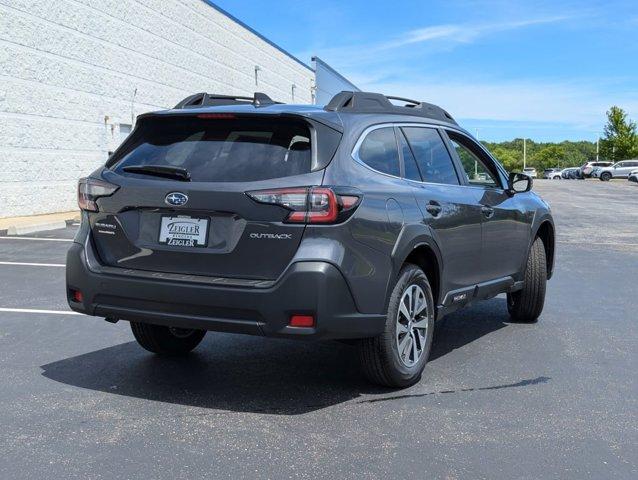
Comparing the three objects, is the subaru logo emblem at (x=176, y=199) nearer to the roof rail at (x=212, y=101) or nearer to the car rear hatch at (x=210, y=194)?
the car rear hatch at (x=210, y=194)

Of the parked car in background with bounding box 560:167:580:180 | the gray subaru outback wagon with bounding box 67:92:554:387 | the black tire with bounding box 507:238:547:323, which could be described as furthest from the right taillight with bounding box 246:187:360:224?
the parked car in background with bounding box 560:167:580:180

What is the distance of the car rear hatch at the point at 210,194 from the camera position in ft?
14.1

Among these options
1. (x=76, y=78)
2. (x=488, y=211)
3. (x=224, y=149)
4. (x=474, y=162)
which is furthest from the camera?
(x=76, y=78)

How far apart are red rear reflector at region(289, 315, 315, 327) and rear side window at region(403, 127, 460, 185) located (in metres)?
1.66

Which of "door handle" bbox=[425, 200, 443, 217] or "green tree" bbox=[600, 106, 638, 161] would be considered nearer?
"door handle" bbox=[425, 200, 443, 217]

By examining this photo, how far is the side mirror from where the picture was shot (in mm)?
6836

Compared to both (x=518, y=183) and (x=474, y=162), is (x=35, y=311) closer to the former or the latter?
(x=474, y=162)

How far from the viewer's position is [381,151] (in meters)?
5.06

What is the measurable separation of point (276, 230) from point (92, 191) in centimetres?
133

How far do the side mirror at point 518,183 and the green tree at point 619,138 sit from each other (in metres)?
85.7

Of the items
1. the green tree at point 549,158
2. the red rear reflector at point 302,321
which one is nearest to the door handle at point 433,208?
the red rear reflector at point 302,321

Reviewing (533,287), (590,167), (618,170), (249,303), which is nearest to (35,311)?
(249,303)

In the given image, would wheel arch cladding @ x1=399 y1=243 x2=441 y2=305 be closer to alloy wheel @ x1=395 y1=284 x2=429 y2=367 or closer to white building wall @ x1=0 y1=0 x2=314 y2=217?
alloy wheel @ x1=395 y1=284 x2=429 y2=367

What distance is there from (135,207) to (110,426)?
1.27 m
